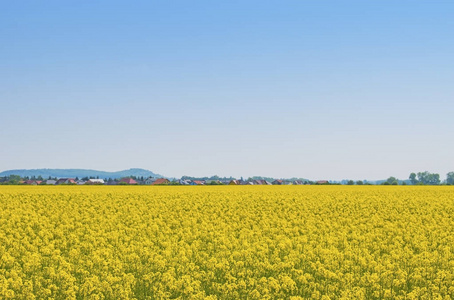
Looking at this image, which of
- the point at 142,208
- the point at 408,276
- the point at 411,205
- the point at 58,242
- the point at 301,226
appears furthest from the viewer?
the point at 411,205

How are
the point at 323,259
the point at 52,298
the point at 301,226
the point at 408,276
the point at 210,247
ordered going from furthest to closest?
the point at 301,226 < the point at 210,247 < the point at 323,259 < the point at 408,276 < the point at 52,298

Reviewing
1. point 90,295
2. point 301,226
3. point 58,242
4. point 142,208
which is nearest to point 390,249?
point 301,226

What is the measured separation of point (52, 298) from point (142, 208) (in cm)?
1887

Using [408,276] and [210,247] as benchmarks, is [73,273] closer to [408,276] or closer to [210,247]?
[210,247]

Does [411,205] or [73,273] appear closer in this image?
[73,273]

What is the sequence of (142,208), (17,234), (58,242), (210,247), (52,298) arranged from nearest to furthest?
(52,298)
(210,247)
(58,242)
(17,234)
(142,208)

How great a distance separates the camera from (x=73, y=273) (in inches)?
521

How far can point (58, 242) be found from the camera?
1731 cm

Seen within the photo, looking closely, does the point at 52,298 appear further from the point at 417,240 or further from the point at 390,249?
the point at 417,240

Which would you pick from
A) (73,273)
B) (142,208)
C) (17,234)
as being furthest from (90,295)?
(142,208)

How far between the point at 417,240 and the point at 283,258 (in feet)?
19.5

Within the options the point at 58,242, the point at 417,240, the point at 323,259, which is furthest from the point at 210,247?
the point at 417,240

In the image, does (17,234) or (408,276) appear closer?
(408,276)

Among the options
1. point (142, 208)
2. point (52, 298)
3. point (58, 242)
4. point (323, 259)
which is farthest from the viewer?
point (142, 208)
